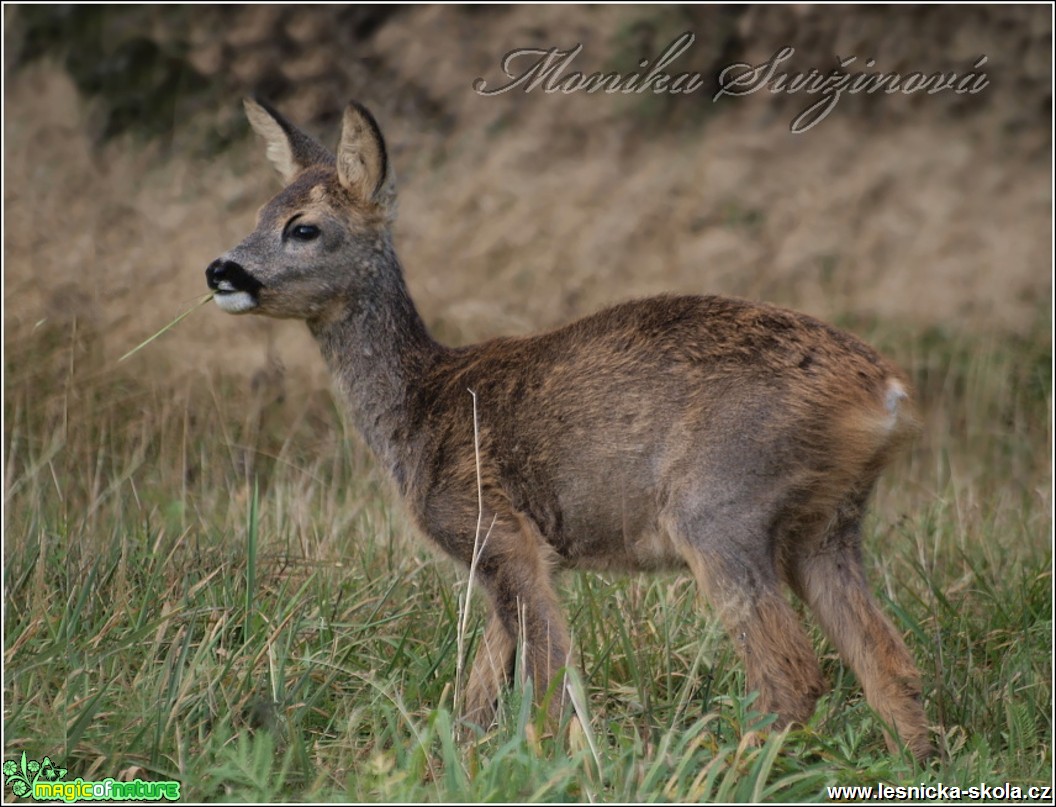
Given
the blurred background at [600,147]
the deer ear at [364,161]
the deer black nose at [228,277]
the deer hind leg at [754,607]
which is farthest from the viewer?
the blurred background at [600,147]

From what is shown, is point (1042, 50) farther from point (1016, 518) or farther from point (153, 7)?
point (153, 7)

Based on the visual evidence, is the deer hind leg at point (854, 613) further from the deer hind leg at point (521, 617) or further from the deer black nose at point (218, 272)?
the deer black nose at point (218, 272)

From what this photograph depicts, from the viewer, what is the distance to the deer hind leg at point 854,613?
17.6ft

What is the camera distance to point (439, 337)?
9633mm

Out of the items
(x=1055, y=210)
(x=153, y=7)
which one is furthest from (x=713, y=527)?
(x=153, y=7)

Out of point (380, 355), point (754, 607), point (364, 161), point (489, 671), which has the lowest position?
point (489, 671)

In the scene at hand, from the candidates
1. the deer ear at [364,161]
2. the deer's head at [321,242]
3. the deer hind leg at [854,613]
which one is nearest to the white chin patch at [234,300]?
the deer's head at [321,242]

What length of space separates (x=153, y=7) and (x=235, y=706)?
7.39 meters

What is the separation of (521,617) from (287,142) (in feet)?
8.05

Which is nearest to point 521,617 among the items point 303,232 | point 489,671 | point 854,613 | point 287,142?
point 489,671

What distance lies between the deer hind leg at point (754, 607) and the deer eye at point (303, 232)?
1.97 metres

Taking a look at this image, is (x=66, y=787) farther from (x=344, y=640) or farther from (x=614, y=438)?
(x=614, y=438)

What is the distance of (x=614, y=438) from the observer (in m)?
5.41

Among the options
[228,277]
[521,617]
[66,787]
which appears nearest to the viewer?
[66,787]
